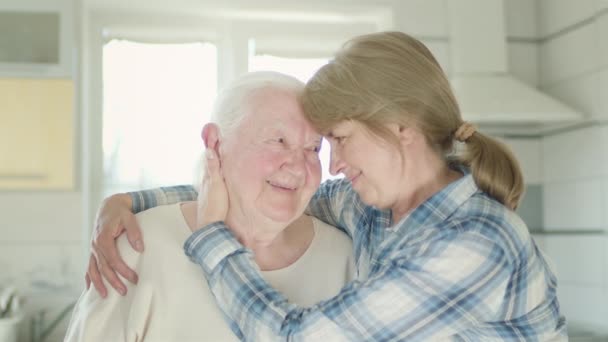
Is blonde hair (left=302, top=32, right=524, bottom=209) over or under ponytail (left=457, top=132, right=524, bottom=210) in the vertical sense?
over

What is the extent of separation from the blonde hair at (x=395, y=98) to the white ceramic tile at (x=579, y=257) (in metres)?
1.83

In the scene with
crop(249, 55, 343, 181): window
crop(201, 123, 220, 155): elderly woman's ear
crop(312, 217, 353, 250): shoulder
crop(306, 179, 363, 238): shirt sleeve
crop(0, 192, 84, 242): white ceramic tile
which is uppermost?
crop(249, 55, 343, 181): window

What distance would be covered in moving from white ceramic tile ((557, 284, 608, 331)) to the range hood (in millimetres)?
697

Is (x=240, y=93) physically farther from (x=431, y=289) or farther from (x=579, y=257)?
(x=579, y=257)

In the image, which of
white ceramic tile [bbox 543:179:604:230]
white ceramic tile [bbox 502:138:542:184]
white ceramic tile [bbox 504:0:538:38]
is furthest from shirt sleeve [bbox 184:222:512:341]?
white ceramic tile [bbox 504:0:538:38]

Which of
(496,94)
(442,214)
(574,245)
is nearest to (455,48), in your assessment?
(496,94)

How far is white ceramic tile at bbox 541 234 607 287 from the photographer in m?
2.98

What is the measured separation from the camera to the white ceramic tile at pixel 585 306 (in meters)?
2.97

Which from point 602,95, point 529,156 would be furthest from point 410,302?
point 529,156

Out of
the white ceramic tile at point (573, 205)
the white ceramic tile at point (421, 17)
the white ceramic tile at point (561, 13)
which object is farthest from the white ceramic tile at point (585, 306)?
the white ceramic tile at point (421, 17)

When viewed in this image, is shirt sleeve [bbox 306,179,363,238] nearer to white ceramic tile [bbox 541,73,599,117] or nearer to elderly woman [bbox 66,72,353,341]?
elderly woman [bbox 66,72,353,341]

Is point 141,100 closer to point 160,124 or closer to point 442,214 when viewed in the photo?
point 160,124

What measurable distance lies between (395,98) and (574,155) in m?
2.12

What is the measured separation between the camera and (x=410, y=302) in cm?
118
